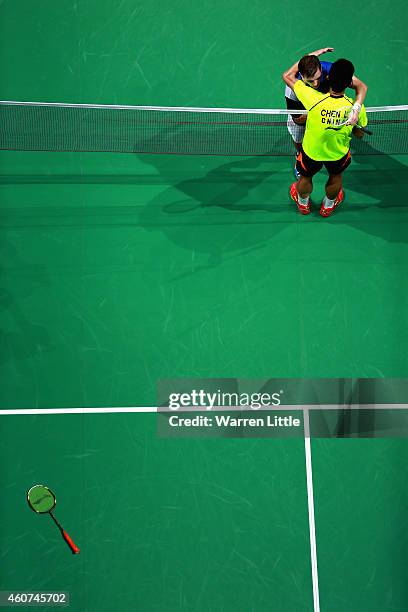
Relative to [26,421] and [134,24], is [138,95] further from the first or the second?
[26,421]

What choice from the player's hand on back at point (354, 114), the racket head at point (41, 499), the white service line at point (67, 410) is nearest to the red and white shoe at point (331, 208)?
the player's hand on back at point (354, 114)

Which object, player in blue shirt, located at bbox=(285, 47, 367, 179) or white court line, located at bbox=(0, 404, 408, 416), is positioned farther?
white court line, located at bbox=(0, 404, 408, 416)

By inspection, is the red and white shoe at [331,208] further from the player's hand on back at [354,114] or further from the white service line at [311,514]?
the white service line at [311,514]

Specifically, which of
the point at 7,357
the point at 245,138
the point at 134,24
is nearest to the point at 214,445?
the point at 7,357

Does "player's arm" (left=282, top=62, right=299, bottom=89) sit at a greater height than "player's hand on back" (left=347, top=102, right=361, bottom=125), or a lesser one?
greater

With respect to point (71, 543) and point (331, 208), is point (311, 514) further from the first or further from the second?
point (331, 208)

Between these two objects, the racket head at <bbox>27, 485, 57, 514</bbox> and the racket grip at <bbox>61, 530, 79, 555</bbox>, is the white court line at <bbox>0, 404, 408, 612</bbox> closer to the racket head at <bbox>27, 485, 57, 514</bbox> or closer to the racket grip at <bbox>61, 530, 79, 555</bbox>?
the racket head at <bbox>27, 485, 57, 514</bbox>

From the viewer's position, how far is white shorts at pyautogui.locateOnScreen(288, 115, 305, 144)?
612 centimetres

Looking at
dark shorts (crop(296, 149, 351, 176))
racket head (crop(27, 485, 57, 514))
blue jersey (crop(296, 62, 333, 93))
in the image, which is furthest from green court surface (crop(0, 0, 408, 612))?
blue jersey (crop(296, 62, 333, 93))

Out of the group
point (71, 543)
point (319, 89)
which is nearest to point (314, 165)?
point (319, 89)

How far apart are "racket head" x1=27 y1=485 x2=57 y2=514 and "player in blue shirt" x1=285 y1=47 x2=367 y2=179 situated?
3808mm

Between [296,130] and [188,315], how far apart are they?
2001 millimetres

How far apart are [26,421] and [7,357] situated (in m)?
0.63

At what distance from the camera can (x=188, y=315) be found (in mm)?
6414
